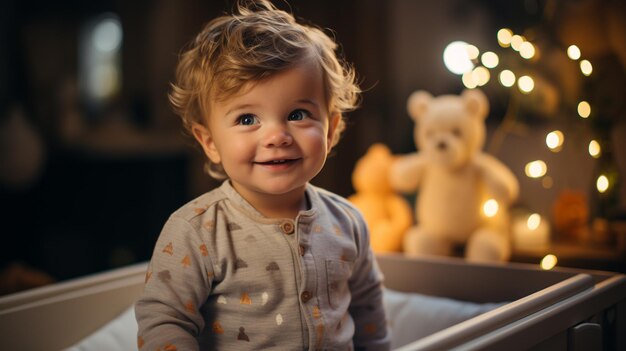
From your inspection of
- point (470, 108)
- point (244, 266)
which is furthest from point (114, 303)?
point (470, 108)

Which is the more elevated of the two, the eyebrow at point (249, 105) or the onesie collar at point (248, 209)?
the eyebrow at point (249, 105)

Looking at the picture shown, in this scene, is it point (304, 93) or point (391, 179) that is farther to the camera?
point (391, 179)

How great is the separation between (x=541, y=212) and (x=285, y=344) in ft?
4.16

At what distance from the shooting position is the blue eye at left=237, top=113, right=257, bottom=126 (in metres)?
0.78

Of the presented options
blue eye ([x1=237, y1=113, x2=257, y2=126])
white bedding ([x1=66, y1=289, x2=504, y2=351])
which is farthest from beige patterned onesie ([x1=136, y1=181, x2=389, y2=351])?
white bedding ([x1=66, y1=289, x2=504, y2=351])

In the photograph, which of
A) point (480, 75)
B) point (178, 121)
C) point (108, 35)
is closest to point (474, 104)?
point (480, 75)

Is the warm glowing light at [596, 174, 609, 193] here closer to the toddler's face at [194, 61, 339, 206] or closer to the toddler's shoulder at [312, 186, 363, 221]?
the toddler's shoulder at [312, 186, 363, 221]

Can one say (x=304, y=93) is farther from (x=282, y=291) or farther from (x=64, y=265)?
(x=64, y=265)

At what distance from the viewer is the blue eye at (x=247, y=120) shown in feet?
2.57

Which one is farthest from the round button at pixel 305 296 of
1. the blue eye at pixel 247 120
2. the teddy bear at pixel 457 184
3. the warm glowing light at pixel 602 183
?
the warm glowing light at pixel 602 183

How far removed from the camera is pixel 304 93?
791mm

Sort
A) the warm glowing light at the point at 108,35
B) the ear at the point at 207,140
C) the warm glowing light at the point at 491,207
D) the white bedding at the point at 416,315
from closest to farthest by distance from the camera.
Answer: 1. the ear at the point at 207,140
2. the white bedding at the point at 416,315
3. the warm glowing light at the point at 491,207
4. the warm glowing light at the point at 108,35

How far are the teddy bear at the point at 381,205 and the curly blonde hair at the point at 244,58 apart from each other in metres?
0.77

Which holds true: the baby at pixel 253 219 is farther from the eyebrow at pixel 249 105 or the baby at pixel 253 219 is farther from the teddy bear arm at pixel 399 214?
the teddy bear arm at pixel 399 214
